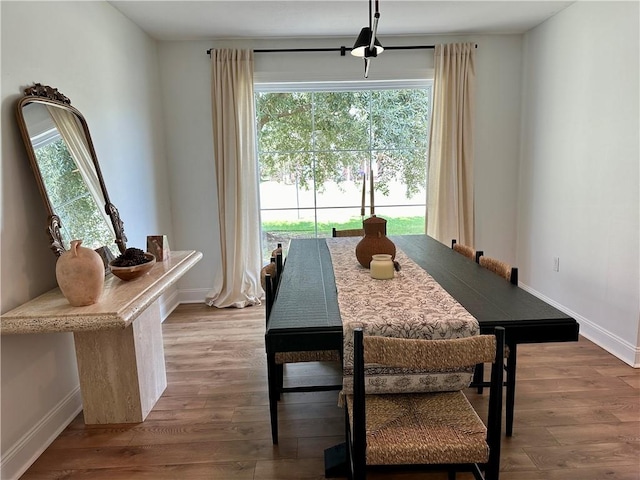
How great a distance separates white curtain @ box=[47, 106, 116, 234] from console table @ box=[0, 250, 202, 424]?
20.7 inches

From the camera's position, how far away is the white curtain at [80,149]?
7.11 ft

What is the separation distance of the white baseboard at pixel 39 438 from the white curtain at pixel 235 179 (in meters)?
1.74

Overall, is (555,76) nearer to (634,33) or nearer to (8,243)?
(634,33)

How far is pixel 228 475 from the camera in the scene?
177 centimetres

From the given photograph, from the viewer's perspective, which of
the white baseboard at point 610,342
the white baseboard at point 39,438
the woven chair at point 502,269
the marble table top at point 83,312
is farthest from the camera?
the white baseboard at point 610,342

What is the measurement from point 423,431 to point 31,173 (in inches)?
81.3

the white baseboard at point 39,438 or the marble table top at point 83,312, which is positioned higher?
the marble table top at point 83,312

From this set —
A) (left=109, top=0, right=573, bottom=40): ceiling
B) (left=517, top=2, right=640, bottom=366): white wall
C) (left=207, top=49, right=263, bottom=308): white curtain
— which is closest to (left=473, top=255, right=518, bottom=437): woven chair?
(left=517, top=2, right=640, bottom=366): white wall

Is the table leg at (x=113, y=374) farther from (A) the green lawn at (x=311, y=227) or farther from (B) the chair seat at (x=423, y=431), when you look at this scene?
(A) the green lawn at (x=311, y=227)

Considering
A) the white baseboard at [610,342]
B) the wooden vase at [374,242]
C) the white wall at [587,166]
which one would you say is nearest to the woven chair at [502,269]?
the wooden vase at [374,242]

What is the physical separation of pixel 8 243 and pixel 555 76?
3833 millimetres

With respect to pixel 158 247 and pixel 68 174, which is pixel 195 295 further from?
pixel 68 174

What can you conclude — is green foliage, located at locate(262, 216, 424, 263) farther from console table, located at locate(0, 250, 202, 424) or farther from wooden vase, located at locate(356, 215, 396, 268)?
wooden vase, located at locate(356, 215, 396, 268)

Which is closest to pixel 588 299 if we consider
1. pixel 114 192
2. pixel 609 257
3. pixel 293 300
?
pixel 609 257
